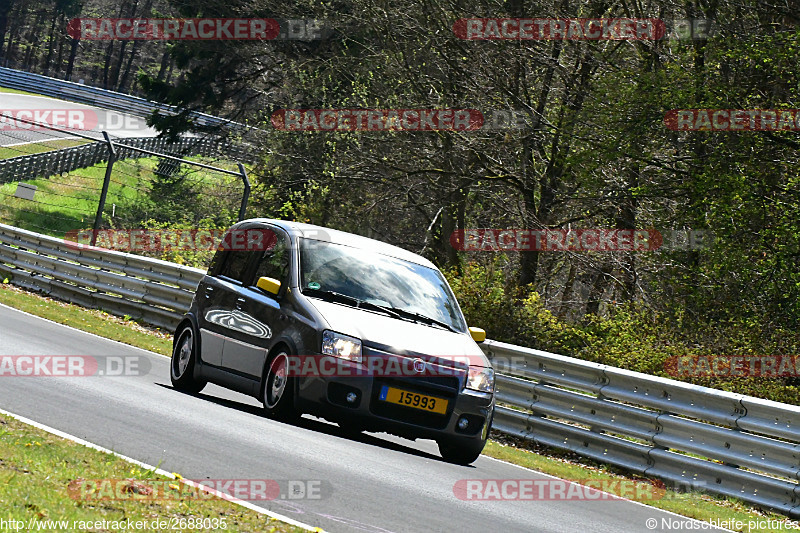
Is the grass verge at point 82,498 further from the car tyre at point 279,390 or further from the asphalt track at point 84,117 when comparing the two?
the asphalt track at point 84,117

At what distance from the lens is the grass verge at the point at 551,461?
1077 cm

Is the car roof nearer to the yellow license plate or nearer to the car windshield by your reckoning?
the car windshield

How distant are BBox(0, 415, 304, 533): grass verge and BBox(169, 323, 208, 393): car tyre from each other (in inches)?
150

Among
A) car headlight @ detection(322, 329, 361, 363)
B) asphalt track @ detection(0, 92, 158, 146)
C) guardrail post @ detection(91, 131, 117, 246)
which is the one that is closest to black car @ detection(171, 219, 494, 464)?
car headlight @ detection(322, 329, 361, 363)

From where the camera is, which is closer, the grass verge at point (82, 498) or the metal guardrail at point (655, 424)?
the grass verge at point (82, 498)

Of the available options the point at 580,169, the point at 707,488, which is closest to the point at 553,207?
the point at 580,169

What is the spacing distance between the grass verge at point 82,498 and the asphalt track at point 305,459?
443 mm

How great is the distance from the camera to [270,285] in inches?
401

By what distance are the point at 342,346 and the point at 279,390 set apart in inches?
31.3

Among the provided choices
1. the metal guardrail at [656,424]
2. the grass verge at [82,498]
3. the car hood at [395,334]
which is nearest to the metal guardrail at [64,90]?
the metal guardrail at [656,424]

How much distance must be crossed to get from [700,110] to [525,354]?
7.11 meters

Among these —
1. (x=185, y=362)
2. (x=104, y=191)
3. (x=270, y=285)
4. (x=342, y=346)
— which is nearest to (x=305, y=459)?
(x=342, y=346)

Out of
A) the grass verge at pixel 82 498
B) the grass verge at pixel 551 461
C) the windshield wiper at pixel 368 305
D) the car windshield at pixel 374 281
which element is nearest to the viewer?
the grass verge at pixel 82 498

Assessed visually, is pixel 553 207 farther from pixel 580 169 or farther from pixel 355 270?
pixel 355 270
